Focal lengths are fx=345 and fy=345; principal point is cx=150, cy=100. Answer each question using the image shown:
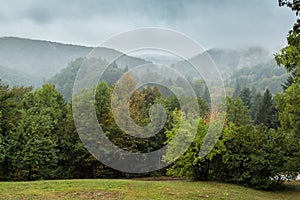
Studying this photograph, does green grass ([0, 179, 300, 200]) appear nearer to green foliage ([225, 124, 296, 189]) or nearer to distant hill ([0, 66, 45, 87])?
green foliage ([225, 124, 296, 189])

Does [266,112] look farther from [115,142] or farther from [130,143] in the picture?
[115,142]

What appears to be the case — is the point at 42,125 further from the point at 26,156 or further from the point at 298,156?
the point at 298,156

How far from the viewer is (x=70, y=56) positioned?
19188 centimetres

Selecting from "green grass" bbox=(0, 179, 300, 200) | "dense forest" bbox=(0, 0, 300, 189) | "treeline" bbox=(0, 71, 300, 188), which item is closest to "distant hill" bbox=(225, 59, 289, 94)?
"dense forest" bbox=(0, 0, 300, 189)

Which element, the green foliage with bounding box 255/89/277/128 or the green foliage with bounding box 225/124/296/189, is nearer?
the green foliage with bounding box 225/124/296/189

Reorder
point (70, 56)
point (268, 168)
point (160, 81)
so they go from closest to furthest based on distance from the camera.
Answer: point (268, 168), point (160, 81), point (70, 56)

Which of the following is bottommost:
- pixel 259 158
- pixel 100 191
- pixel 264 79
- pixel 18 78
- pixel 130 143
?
→ pixel 100 191

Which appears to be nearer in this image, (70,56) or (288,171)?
(288,171)

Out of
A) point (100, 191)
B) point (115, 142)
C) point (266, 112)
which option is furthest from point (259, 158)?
point (266, 112)

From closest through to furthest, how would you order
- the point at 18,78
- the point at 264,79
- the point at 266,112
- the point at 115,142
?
the point at 115,142 → the point at 266,112 → the point at 18,78 → the point at 264,79

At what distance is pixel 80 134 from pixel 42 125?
3215 mm

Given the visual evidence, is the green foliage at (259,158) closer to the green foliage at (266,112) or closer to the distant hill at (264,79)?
the green foliage at (266,112)

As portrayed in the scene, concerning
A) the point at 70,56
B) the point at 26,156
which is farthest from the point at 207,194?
the point at 70,56

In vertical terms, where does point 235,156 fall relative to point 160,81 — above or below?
below
